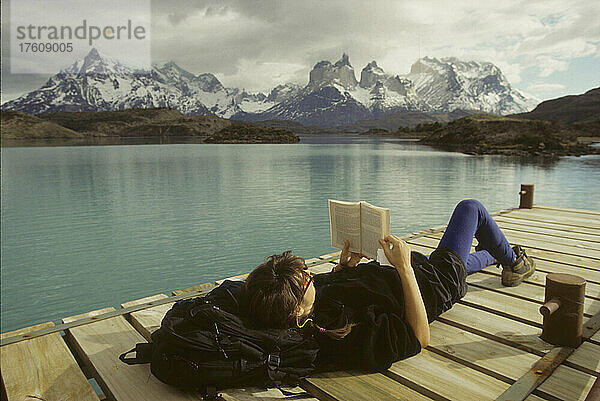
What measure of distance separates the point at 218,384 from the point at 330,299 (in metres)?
0.83

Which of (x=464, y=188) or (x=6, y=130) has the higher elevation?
(x=6, y=130)

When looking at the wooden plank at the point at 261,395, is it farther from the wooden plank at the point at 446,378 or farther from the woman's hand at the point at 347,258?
the woman's hand at the point at 347,258

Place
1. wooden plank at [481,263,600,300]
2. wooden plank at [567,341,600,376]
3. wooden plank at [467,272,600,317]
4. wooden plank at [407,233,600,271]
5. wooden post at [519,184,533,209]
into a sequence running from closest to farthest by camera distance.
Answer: wooden plank at [567,341,600,376] < wooden plank at [467,272,600,317] < wooden plank at [481,263,600,300] < wooden plank at [407,233,600,271] < wooden post at [519,184,533,209]

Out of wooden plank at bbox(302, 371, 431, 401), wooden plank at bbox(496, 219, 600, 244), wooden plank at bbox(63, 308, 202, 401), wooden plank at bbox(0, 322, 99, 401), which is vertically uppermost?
wooden plank at bbox(496, 219, 600, 244)

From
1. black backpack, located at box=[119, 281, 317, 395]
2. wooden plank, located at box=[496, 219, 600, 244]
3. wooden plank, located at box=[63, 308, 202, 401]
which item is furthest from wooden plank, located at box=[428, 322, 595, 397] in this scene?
wooden plank, located at box=[496, 219, 600, 244]

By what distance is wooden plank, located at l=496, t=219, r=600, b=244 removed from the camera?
6.43m

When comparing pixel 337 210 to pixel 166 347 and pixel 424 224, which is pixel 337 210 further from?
pixel 424 224

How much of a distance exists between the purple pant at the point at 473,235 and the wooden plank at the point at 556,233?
294cm

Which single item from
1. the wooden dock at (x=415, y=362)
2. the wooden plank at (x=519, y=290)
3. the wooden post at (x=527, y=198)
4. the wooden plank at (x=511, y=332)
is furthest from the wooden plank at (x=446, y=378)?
the wooden post at (x=527, y=198)

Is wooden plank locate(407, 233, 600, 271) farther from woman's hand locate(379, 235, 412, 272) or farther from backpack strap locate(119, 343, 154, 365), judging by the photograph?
backpack strap locate(119, 343, 154, 365)

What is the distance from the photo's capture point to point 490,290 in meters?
4.31

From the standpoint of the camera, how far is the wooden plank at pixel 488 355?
9.02 ft

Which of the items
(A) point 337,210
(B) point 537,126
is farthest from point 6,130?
(A) point 337,210

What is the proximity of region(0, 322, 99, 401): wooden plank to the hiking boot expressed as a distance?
378 centimetres
